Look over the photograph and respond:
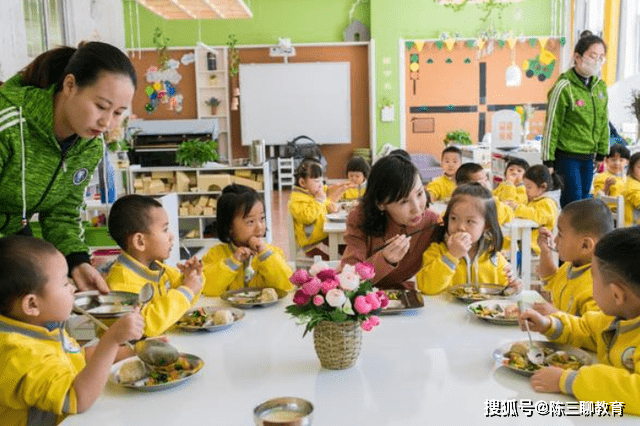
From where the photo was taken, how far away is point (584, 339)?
165 cm

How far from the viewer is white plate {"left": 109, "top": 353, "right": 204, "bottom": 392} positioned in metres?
1.43

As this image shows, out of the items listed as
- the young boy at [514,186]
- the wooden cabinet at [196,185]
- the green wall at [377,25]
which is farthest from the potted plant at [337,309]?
the green wall at [377,25]

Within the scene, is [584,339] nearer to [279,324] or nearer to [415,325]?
[415,325]

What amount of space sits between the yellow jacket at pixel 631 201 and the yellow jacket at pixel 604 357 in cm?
342

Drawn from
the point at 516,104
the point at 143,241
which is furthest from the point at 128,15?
the point at 143,241

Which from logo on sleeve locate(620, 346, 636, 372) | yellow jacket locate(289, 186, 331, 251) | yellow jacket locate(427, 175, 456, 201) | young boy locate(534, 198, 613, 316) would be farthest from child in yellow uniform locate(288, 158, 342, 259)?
logo on sleeve locate(620, 346, 636, 372)

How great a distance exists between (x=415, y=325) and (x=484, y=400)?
1.79ft

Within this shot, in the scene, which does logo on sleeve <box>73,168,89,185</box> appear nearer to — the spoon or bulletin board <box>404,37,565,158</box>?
the spoon

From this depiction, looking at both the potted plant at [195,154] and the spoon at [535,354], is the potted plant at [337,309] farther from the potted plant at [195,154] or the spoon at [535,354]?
the potted plant at [195,154]

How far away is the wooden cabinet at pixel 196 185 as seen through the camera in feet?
20.6

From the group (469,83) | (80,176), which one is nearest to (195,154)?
(80,176)

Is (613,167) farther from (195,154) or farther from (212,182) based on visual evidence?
(195,154)

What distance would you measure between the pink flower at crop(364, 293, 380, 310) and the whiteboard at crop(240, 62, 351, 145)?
34.5 ft

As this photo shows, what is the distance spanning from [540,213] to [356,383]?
3.14 meters
